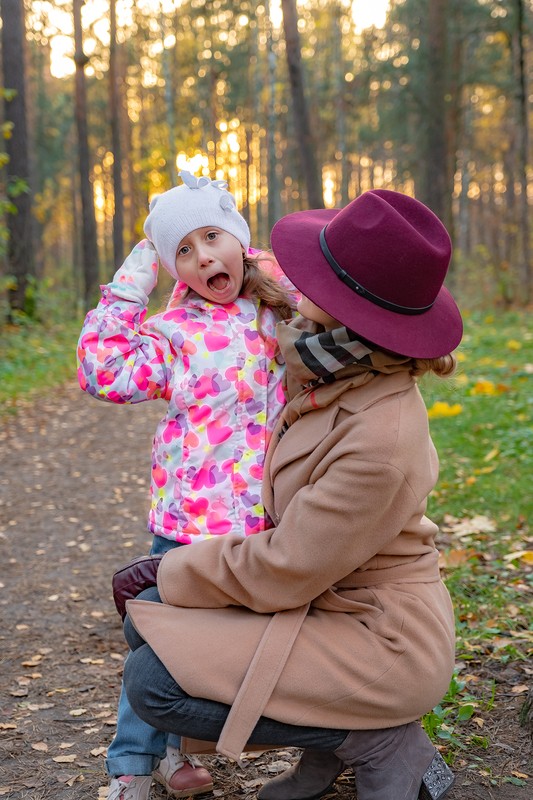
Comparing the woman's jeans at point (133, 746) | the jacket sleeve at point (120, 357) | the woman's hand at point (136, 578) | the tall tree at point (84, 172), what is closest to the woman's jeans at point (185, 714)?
the woman's hand at point (136, 578)

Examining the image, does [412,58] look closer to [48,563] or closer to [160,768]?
[48,563]

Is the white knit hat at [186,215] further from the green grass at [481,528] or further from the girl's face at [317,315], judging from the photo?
the green grass at [481,528]

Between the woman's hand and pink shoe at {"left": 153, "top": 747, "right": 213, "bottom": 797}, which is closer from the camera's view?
the woman's hand

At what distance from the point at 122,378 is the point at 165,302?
0.46m

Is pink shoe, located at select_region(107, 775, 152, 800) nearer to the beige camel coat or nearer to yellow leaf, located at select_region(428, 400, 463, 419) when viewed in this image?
the beige camel coat

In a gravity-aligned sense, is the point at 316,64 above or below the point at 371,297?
above

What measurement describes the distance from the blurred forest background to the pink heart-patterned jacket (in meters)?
7.10

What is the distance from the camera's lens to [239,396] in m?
2.51

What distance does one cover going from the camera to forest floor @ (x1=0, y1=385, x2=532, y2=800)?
2.78 meters

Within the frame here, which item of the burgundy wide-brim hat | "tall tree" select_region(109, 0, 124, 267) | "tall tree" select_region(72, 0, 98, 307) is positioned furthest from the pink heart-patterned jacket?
"tall tree" select_region(109, 0, 124, 267)

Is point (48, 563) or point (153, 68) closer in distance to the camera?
point (48, 563)

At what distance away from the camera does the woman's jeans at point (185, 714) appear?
2.13 meters

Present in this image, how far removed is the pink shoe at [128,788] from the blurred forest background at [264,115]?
7.64 meters

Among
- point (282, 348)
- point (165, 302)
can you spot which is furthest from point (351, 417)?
point (165, 302)
